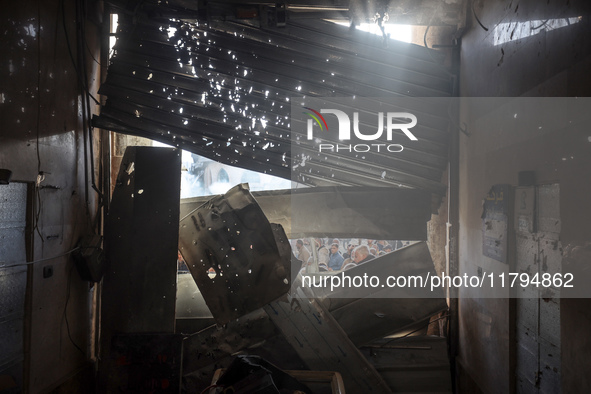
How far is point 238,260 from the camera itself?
406 centimetres

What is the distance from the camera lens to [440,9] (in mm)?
4359

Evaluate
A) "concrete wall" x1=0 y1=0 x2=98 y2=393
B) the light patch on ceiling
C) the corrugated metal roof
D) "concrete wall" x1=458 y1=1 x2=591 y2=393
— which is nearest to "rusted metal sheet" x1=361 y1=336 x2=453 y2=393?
"concrete wall" x1=458 y1=1 x2=591 y2=393

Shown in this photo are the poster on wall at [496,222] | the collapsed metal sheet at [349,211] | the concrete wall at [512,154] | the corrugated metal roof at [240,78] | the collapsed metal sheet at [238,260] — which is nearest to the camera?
the concrete wall at [512,154]

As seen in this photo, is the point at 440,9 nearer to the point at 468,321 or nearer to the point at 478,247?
the point at 478,247

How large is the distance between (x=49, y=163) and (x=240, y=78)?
2117 mm

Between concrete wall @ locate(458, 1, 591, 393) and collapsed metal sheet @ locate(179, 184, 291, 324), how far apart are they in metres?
1.90

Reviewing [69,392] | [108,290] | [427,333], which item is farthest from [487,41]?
[69,392]

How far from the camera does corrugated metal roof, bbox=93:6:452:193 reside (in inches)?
176

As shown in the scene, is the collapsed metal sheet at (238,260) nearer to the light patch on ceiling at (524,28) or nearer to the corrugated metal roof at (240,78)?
the corrugated metal roof at (240,78)

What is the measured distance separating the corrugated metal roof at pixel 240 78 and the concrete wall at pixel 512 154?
0.66 meters

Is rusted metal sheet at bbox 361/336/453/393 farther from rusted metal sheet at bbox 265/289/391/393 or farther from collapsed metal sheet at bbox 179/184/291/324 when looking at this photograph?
collapsed metal sheet at bbox 179/184/291/324

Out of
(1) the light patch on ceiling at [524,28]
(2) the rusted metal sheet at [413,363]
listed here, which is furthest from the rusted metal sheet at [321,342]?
(1) the light patch on ceiling at [524,28]

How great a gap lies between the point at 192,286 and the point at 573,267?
3.80 metres

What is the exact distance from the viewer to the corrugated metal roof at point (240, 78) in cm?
448
